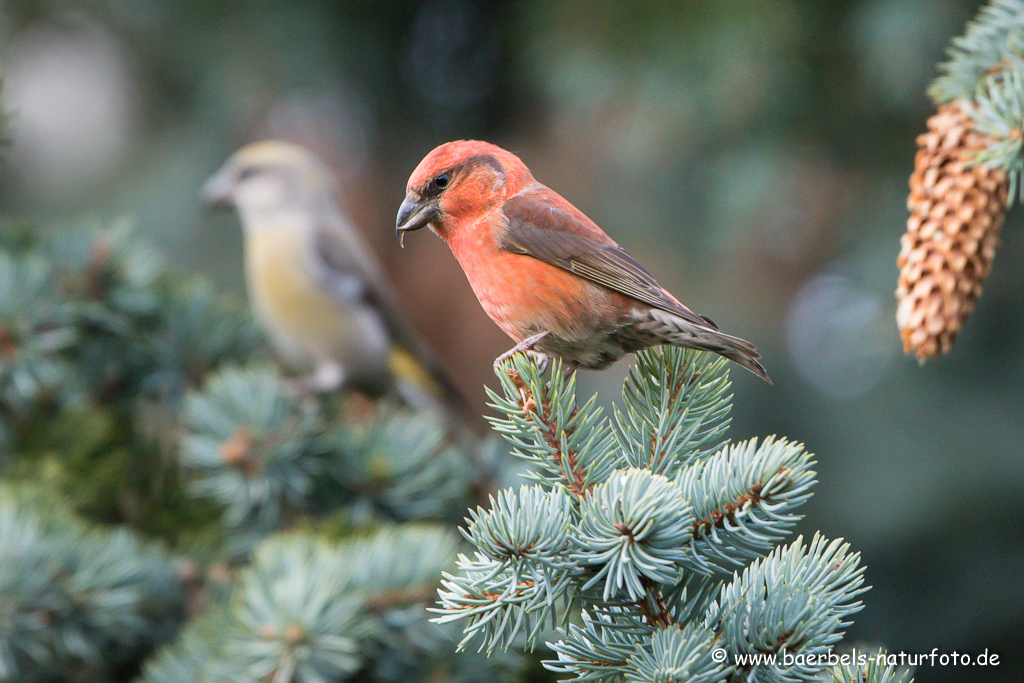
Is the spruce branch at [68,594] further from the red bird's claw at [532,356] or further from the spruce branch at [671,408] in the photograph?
the spruce branch at [671,408]

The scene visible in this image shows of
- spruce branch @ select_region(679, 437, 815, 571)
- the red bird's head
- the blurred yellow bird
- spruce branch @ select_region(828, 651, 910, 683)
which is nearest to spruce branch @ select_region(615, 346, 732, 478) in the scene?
spruce branch @ select_region(679, 437, 815, 571)

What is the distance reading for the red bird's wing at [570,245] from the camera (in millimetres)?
1525

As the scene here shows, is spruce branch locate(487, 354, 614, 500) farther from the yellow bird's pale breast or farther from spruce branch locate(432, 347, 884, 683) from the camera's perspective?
the yellow bird's pale breast

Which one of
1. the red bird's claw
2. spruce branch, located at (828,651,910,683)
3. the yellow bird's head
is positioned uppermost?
the yellow bird's head

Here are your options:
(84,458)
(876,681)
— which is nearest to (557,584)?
(876,681)

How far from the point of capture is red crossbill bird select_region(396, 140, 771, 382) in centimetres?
150

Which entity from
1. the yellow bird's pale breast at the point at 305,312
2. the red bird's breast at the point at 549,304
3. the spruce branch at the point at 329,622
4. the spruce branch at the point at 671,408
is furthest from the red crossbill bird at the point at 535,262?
the yellow bird's pale breast at the point at 305,312

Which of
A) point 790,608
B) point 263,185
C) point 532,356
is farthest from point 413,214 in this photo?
point 263,185

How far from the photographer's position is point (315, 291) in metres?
3.49

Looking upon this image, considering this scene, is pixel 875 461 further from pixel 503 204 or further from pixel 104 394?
pixel 104 394

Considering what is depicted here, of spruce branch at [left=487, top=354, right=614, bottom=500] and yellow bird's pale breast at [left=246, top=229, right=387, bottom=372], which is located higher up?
yellow bird's pale breast at [left=246, top=229, right=387, bottom=372]

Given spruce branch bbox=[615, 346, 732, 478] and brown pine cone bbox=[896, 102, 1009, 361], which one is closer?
spruce branch bbox=[615, 346, 732, 478]

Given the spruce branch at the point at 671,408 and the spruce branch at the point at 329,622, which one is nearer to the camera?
the spruce branch at the point at 671,408

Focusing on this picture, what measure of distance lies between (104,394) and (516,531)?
6.02 feet
